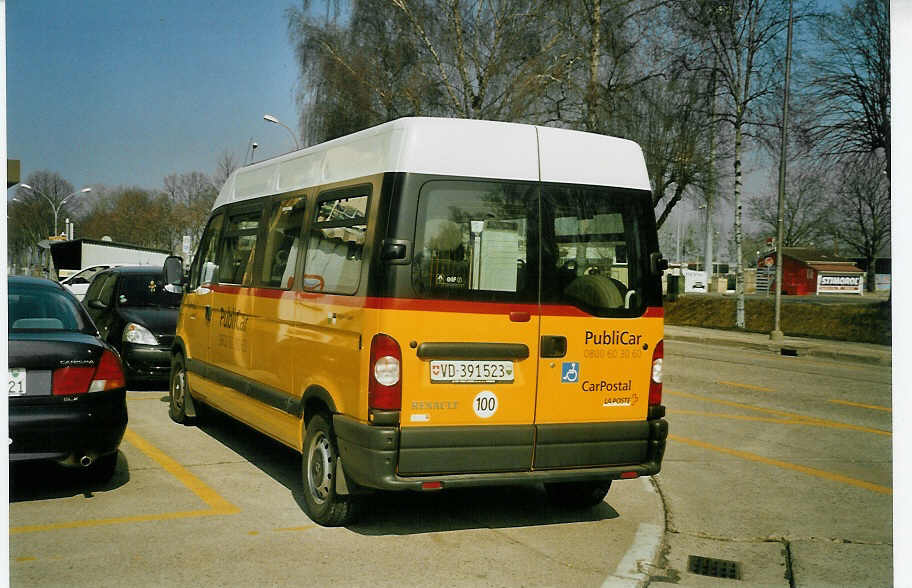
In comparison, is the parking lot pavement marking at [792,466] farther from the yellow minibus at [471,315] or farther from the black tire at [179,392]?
the black tire at [179,392]

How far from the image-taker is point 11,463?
227 inches

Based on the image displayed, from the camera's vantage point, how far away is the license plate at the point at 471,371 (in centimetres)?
533

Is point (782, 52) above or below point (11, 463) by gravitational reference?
above

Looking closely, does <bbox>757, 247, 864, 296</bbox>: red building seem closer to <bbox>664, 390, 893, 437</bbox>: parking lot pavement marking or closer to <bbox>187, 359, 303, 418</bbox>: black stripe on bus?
<bbox>664, 390, 893, 437</bbox>: parking lot pavement marking

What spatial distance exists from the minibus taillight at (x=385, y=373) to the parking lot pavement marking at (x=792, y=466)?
176 inches

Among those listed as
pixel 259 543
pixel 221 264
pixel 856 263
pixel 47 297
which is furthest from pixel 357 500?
pixel 856 263

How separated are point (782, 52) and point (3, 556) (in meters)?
26.8

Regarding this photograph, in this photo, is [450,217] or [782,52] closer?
[450,217]

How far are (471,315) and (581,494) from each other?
6.37 feet

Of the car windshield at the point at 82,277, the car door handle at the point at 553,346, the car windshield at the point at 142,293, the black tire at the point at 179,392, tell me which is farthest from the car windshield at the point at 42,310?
the car windshield at the point at 82,277

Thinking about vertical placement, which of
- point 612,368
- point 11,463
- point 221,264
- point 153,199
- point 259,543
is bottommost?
point 259,543

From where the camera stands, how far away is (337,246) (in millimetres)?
5926

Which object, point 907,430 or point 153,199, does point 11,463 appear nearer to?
point 907,430

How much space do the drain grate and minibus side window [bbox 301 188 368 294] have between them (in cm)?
262
